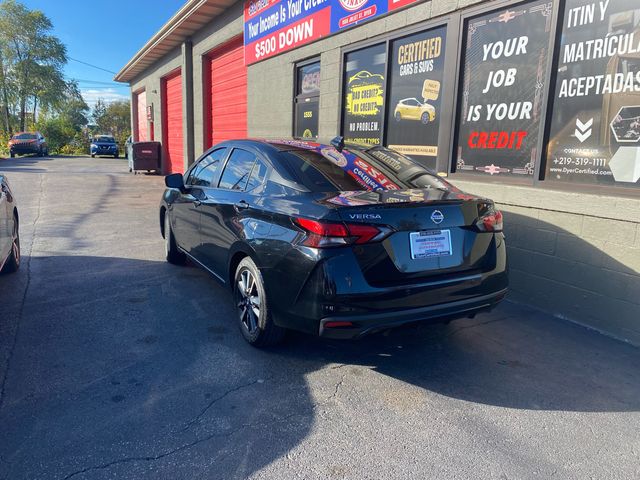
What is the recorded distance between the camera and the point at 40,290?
5.04 m

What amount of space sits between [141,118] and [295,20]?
748 inches

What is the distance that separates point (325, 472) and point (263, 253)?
1.54 m

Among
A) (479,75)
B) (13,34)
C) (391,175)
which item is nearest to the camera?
(391,175)

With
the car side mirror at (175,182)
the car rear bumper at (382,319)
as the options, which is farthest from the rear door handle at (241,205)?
the car side mirror at (175,182)

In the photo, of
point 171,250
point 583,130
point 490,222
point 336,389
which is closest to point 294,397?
point 336,389

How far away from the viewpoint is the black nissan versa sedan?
2918mm

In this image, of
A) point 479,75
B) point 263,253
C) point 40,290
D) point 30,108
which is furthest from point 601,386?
point 30,108

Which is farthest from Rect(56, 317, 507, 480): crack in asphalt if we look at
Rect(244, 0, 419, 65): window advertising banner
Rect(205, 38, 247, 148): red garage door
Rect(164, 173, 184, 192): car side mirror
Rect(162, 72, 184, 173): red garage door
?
Rect(162, 72, 184, 173): red garage door

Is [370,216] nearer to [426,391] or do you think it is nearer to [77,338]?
[426,391]

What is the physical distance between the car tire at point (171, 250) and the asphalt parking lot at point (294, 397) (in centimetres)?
114

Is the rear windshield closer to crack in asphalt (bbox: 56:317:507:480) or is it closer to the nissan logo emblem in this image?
the nissan logo emblem

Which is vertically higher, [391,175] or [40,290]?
[391,175]

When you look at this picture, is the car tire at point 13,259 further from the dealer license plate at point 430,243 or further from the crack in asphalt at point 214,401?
the dealer license plate at point 430,243

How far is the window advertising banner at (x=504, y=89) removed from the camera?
5062 mm
